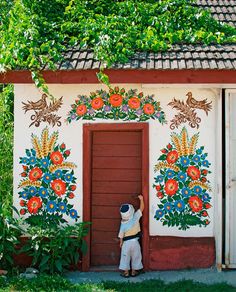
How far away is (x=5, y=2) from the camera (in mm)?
9500

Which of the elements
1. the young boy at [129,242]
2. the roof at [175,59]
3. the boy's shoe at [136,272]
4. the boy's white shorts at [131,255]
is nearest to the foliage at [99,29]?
the roof at [175,59]

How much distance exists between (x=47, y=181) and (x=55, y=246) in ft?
3.15

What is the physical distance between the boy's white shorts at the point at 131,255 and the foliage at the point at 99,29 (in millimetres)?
2318

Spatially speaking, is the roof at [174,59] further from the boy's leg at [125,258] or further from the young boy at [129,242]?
the boy's leg at [125,258]

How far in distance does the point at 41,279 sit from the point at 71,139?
1.94 meters

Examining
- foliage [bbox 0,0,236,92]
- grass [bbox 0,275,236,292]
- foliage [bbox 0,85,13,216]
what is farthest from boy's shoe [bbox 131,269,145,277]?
foliage [bbox 0,0,236,92]

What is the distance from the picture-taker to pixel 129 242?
725cm

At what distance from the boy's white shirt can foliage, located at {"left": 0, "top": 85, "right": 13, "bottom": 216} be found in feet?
5.57

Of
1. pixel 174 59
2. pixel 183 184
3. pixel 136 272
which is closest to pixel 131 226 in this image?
pixel 136 272

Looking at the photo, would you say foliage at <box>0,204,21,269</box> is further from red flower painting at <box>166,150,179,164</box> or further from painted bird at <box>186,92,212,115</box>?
painted bird at <box>186,92,212,115</box>

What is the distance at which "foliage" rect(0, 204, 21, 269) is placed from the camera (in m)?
7.13

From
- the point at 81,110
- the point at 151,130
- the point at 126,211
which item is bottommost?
the point at 126,211

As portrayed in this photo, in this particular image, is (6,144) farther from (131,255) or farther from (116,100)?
(131,255)

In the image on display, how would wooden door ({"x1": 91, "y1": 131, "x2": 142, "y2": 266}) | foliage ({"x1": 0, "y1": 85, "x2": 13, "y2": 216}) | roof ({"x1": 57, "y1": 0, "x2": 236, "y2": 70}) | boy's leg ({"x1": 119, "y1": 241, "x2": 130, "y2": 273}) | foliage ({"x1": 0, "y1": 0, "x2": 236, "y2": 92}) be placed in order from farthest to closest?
foliage ({"x1": 0, "y1": 85, "x2": 13, "y2": 216}) < wooden door ({"x1": 91, "y1": 131, "x2": 142, "y2": 266}) < boy's leg ({"x1": 119, "y1": 241, "x2": 130, "y2": 273}) < foliage ({"x1": 0, "y1": 0, "x2": 236, "y2": 92}) < roof ({"x1": 57, "y1": 0, "x2": 236, "y2": 70})
